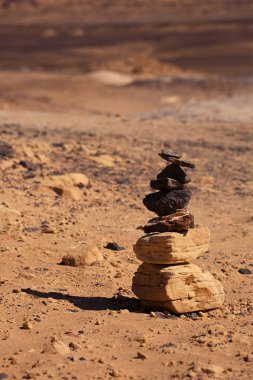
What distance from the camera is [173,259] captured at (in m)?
8.72

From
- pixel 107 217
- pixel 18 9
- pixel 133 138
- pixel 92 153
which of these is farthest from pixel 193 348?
pixel 18 9

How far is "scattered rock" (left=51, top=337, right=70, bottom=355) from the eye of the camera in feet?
25.0

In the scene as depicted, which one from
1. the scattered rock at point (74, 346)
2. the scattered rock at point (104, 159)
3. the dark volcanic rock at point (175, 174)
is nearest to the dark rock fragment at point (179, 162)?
the dark volcanic rock at point (175, 174)

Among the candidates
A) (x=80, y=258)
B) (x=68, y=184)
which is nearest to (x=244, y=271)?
(x=80, y=258)

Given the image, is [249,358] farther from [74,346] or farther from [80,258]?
[80,258]

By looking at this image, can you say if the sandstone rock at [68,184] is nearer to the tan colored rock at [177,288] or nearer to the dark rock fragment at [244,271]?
the dark rock fragment at [244,271]

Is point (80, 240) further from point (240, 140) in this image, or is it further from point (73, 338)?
point (240, 140)

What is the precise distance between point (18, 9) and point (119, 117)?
6164 centimetres

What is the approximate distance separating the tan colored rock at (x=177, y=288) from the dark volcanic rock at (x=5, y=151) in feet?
19.1

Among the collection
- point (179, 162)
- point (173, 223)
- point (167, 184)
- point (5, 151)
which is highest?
point (179, 162)

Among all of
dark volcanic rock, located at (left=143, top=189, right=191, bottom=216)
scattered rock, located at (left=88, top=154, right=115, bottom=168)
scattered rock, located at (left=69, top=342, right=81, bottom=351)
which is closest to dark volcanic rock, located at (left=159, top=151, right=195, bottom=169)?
dark volcanic rock, located at (left=143, top=189, right=191, bottom=216)

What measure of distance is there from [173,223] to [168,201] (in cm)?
25

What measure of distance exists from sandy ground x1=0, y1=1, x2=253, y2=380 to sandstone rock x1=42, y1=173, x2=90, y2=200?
0.06m

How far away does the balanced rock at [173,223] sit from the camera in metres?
8.85
